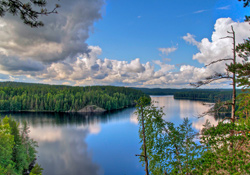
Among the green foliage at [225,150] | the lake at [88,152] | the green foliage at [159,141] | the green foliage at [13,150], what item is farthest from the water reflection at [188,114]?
the green foliage at [13,150]

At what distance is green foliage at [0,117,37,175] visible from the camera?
40.1ft

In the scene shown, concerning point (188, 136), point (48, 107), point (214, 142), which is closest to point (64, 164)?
point (188, 136)

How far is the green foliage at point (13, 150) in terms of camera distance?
12.2m

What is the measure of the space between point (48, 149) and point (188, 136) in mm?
23162

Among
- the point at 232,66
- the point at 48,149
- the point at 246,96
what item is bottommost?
the point at 48,149

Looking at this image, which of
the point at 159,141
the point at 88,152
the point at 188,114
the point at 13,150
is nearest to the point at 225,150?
the point at 159,141

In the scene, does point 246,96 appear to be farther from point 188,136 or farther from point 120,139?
point 120,139

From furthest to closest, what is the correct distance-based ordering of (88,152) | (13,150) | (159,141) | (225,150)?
1. (88,152)
2. (13,150)
3. (159,141)
4. (225,150)

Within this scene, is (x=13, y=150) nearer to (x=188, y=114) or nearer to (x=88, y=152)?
(x=88, y=152)

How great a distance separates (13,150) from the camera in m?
16.0

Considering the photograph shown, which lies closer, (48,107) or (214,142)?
(214,142)

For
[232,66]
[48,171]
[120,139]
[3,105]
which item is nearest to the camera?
[232,66]

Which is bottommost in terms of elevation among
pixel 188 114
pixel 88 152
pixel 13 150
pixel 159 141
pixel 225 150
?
pixel 88 152

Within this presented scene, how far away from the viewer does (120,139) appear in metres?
27.0
